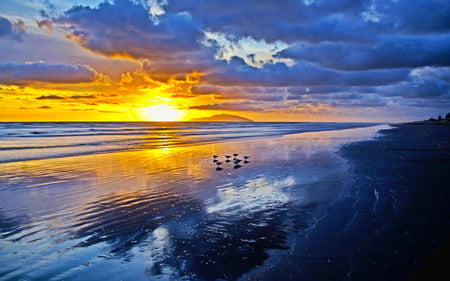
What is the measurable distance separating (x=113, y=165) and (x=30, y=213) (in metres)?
Answer: 9.50

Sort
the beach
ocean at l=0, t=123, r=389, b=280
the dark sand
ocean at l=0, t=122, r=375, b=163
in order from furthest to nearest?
ocean at l=0, t=122, r=375, b=163 < ocean at l=0, t=123, r=389, b=280 < the beach < the dark sand

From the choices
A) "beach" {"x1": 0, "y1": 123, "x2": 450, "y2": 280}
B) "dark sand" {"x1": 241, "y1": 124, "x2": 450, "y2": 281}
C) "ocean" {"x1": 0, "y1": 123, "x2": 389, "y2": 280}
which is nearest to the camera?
"dark sand" {"x1": 241, "y1": 124, "x2": 450, "y2": 281}

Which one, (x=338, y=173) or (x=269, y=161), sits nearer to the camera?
(x=338, y=173)

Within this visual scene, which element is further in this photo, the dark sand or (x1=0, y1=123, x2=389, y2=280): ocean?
(x1=0, y1=123, x2=389, y2=280): ocean

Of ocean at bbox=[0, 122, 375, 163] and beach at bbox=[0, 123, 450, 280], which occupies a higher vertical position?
ocean at bbox=[0, 122, 375, 163]

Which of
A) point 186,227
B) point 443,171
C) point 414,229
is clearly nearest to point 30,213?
point 186,227

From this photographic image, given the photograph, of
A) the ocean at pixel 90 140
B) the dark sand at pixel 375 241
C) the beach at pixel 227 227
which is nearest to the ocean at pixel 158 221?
the beach at pixel 227 227

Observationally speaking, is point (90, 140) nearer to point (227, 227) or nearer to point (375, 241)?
point (227, 227)

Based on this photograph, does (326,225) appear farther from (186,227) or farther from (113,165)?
(113,165)

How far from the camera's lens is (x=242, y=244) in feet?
20.4

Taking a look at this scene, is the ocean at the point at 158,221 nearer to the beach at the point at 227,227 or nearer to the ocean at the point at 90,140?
the beach at the point at 227,227

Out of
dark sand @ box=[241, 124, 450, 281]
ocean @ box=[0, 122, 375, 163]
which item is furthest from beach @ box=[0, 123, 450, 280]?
ocean @ box=[0, 122, 375, 163]

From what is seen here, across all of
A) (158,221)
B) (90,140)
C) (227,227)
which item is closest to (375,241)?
(227,227)

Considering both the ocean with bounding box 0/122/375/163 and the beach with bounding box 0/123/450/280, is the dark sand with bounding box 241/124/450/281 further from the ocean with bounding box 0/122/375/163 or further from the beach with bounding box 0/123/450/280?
the ocean with bounding box 0/122/375/163
